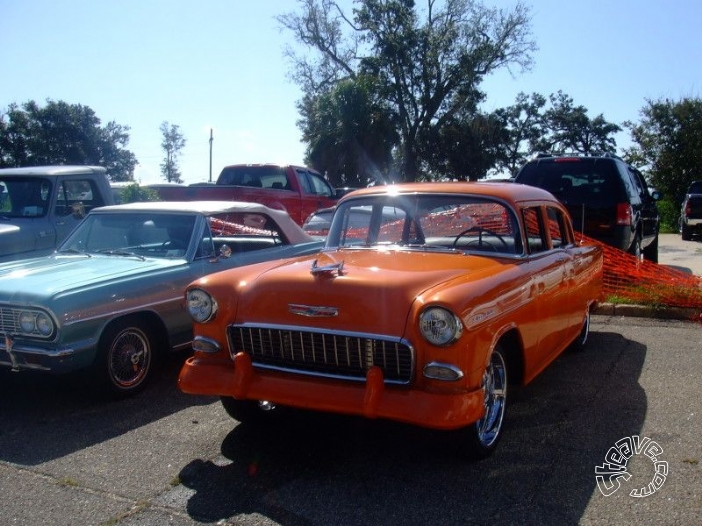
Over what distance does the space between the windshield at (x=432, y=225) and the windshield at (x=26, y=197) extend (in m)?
4.44

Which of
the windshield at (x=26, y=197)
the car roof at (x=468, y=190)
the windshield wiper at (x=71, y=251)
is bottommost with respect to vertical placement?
the windshield wiper at (x=71, y=251)

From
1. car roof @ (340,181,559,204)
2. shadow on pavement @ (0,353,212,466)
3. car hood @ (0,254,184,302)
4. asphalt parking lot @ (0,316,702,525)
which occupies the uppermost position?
car roof @ (340,181,559,204)

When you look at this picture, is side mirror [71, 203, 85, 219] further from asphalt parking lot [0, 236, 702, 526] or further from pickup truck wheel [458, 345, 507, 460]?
pickup truck wheel [458, 345, 507, 460]

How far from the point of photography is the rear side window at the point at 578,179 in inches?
343

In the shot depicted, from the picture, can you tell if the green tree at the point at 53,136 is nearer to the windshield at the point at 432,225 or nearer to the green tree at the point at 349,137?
the green tree at the point at 349,137

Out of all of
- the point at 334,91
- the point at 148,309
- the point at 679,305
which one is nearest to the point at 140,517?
the point at 148,309

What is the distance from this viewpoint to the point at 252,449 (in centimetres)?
404

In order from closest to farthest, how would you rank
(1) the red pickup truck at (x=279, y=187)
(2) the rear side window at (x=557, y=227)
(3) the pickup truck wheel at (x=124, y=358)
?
(3) the pickup truck wheel at (x=124, y=358) < (2) the rear side window at (x=557, y=227) < (1) the red pickup truck at (x=279, y=187)

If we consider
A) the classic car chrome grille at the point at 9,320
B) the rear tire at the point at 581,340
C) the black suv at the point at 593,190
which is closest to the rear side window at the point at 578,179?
the black suv at the point at 593,190

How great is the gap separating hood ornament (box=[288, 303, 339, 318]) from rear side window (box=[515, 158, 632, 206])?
19.9 feet

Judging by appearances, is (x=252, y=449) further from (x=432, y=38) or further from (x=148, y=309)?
(x=432, y=38)

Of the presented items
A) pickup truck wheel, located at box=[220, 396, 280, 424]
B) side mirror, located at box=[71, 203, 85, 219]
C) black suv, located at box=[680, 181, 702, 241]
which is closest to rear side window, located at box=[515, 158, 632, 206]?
side mirror, located at box=[71, 203, 85, 219]

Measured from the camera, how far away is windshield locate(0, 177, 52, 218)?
7.82 meters

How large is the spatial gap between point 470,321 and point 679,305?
5324 mm
